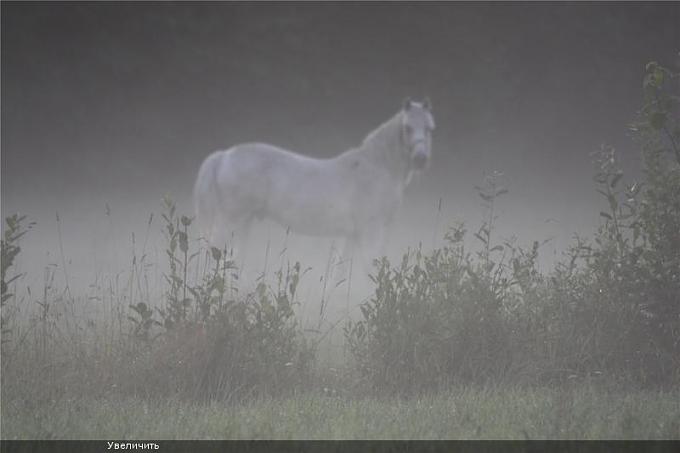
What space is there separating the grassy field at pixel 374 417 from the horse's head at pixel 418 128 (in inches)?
153

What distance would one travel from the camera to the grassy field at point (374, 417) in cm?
290

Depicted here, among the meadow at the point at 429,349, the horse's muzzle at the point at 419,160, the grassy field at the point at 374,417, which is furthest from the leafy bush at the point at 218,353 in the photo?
the horse's muzzle at the point at 419,160

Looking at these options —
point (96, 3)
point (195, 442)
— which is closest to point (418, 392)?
point (195, 442)

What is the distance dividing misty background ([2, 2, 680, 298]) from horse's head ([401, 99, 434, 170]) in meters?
1.17

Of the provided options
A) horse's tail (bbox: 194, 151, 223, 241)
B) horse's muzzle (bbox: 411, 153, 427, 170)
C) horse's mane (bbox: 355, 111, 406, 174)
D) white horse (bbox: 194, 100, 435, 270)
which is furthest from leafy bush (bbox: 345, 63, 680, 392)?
horse's tail (bbox: 194, 151, 223, 241)

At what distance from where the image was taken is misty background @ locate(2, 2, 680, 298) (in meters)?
7.65

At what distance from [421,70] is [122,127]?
390cm

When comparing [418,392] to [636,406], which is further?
[418,392]

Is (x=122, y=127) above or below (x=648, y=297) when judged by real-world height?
above

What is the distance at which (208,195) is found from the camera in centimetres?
762

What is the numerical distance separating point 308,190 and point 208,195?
1.10m

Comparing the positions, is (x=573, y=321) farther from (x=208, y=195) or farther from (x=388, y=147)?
(x=208, y=195)

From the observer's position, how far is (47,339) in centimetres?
414

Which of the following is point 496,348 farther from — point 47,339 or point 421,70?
point 421,70
